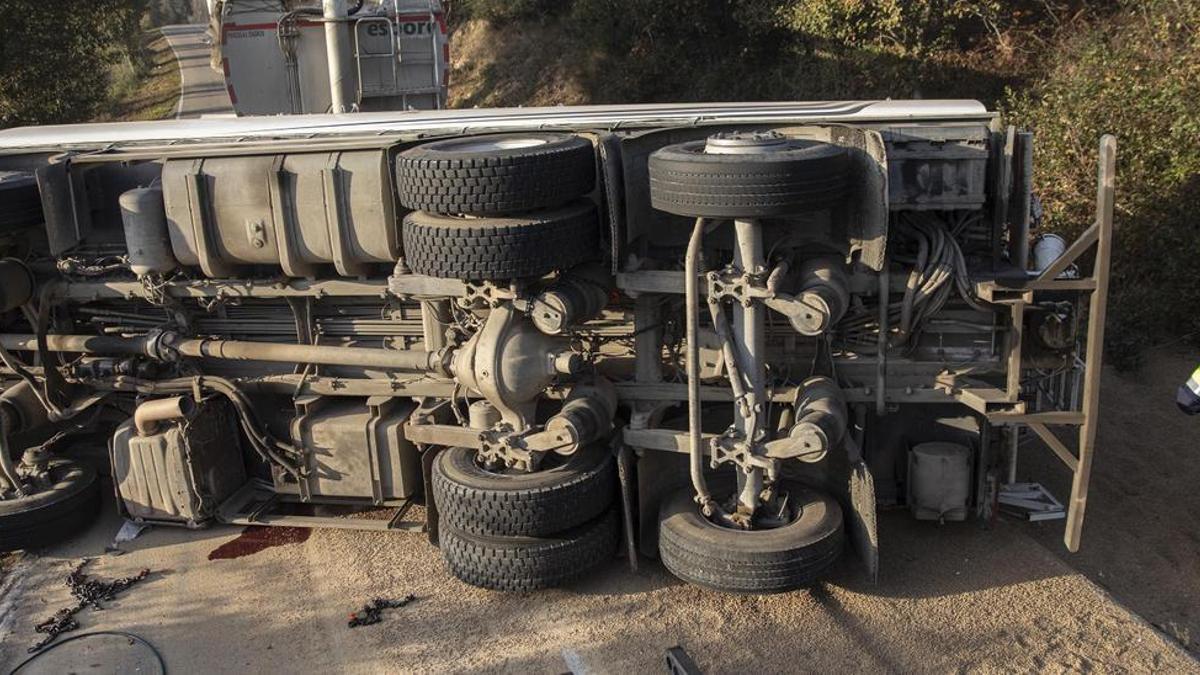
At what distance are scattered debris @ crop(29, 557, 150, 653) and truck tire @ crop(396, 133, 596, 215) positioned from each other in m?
3.33

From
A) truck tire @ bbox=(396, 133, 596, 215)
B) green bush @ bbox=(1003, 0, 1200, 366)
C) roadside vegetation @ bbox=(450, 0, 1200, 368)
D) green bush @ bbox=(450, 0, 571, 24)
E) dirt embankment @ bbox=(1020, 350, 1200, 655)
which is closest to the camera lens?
truck tire @ bbox=(396, 133, 596, 215)

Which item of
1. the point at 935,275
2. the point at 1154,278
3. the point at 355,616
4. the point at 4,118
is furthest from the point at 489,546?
the point at 4,118

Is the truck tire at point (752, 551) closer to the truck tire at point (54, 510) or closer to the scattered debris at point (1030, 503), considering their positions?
the scattered debris at point (1030, 503)

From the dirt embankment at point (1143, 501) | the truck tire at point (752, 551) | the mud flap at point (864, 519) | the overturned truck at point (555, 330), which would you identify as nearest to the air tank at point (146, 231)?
the overturned truck at point (555, 330)

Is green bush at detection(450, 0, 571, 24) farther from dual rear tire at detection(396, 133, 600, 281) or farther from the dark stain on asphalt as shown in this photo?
dual rear tire at detection(396, 133, 600, 281)

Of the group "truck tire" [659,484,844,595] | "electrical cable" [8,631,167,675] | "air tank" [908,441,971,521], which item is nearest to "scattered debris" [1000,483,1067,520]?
"air tank" [908,441,971,521]

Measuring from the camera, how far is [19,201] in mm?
7484

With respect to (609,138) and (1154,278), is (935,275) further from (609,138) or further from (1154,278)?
(1154,278)

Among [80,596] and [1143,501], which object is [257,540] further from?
[1143,501]

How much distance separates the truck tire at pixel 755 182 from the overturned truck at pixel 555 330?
0.02 m

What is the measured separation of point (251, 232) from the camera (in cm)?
714

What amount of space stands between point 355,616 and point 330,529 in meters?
1.28

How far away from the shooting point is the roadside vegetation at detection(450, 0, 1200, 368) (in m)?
11.1

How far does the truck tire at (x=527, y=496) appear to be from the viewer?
627 cm
